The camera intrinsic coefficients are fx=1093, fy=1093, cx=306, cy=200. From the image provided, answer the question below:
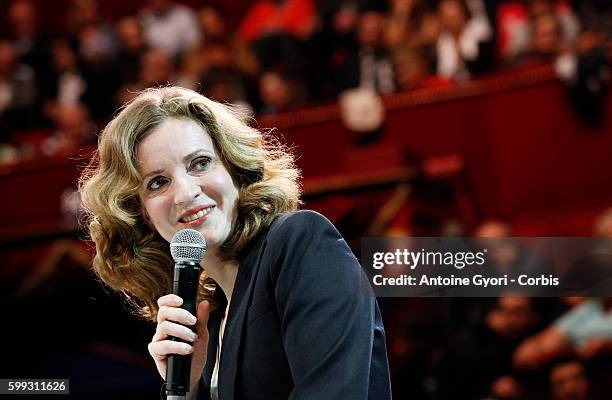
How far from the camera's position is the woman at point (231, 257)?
5.60ft

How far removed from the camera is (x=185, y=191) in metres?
1.96

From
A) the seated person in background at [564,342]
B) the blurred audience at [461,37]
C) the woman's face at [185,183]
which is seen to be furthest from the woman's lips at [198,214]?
the blurred audience at [461,37]

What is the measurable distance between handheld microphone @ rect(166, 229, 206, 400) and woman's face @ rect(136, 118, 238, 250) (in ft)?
0.48

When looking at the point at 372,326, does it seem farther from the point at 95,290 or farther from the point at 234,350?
the point at 95,290

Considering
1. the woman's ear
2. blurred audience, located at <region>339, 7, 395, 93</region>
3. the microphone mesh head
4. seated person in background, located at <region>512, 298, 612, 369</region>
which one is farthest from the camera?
blurred audience, located at <region>339, 7, 395, 93</region>

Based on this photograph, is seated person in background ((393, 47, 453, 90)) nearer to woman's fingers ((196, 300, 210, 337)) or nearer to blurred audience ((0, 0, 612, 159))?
blurred audience ((0, 0, 612, 159))

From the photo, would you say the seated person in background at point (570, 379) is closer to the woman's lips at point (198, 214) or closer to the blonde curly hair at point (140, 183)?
the blonde curly hair at point (140, 183)

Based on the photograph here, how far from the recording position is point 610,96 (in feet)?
20.2

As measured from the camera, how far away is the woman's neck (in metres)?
2.02

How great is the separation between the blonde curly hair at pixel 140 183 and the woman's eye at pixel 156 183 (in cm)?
2

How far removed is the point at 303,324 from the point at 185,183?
40 cm

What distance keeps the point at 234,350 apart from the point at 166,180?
0.37 meters

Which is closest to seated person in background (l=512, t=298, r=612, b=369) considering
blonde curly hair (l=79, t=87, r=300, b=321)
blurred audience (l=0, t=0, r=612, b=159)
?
blurred audience (l=0, t=0, r=612, b=159)

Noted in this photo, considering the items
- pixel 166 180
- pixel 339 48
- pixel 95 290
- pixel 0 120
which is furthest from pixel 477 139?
pixel 166 180
